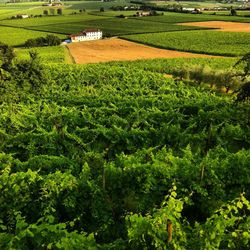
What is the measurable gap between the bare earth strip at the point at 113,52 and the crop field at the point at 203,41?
8.66ft

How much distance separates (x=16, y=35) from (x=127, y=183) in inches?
3340

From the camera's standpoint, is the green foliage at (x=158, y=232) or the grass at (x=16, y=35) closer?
the green foliage at (x=158, y=232)

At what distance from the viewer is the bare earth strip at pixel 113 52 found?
6244 cm

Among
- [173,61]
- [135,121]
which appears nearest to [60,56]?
[173,61]

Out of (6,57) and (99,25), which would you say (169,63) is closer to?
(6,57)

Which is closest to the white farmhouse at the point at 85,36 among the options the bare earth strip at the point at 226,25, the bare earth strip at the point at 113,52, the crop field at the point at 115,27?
the crop field at the point at 115,27

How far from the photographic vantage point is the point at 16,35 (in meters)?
88.3

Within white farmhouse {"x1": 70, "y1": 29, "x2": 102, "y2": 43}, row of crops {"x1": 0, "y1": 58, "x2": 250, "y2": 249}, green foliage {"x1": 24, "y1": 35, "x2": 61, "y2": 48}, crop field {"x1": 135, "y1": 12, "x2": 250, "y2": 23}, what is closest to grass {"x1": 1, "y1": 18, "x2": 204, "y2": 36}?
white farmhouse {"x1": 70, "y1": 29, "x2": 102, "y2": 43}

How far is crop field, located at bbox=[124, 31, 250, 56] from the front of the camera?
64438 millimetres

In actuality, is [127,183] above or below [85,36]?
above

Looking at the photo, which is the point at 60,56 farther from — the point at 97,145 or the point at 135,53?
the point at 97,145

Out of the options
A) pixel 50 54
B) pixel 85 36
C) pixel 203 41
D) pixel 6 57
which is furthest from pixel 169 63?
pixel 85 36

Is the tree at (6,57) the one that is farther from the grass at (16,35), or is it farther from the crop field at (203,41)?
the grass at (16,35)

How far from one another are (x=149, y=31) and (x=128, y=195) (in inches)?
3172
